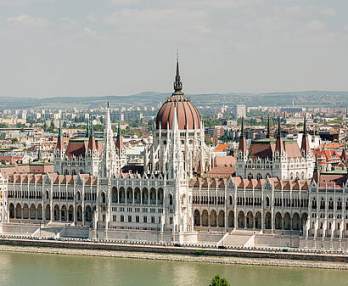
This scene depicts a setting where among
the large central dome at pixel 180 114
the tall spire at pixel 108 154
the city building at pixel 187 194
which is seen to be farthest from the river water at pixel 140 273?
the large central dome at pixel 180 114

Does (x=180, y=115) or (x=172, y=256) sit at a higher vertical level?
(x=180, y=115)

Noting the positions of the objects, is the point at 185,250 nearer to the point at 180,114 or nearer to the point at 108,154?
the point at 108,154

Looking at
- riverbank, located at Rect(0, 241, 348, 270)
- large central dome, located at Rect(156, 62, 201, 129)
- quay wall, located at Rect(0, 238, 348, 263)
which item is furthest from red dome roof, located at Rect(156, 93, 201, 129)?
riverbank, located at Rect(0, 241, 348, 270)

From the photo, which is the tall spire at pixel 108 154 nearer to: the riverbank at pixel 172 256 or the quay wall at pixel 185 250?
the quay wall at pixel 185 250

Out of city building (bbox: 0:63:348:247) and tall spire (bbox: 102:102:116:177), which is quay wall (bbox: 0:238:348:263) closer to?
city building (bbox: 0:63:348:247)

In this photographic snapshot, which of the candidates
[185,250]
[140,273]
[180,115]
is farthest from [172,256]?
[180,115]

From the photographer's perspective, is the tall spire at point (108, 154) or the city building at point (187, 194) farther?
the tall spire at point (108, 154)
